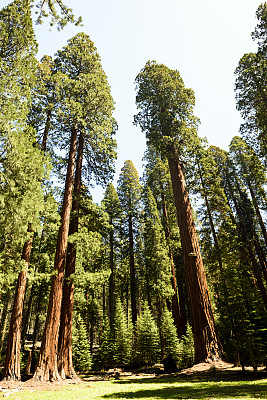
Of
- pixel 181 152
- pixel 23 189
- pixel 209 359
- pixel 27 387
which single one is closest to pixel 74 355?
pixel 27 387

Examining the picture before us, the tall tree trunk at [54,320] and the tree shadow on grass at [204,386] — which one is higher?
the tall tree trunk at [54,320]

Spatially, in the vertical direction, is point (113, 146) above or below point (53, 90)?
below

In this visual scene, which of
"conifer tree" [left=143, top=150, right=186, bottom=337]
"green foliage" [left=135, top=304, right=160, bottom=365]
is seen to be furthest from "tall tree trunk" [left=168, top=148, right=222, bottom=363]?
"green foliage" [left=135, top=304, right=160, bottom=365]

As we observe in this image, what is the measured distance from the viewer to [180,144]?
11633 millimetres

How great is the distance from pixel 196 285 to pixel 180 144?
6538 millimetres

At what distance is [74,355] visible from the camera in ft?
64.2

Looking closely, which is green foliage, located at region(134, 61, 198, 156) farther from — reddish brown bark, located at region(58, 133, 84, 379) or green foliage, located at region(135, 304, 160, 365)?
green foliage, located at region(135, 304, 160, 365)

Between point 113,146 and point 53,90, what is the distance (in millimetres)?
4316

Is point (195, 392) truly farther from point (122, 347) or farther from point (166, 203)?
point (166, 203)

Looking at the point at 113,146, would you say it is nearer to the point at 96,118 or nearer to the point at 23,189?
the point at 96,118

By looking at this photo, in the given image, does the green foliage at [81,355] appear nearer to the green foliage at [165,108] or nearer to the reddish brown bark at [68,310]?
the reddish brown bark at [68,310]

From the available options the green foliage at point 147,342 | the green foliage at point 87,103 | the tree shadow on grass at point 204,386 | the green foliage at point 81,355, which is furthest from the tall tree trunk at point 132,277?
the tree shadow on grass at point 204,386

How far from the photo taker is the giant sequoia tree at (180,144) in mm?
8367

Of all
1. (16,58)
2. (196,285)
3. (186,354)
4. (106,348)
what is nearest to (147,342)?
(186,354)
